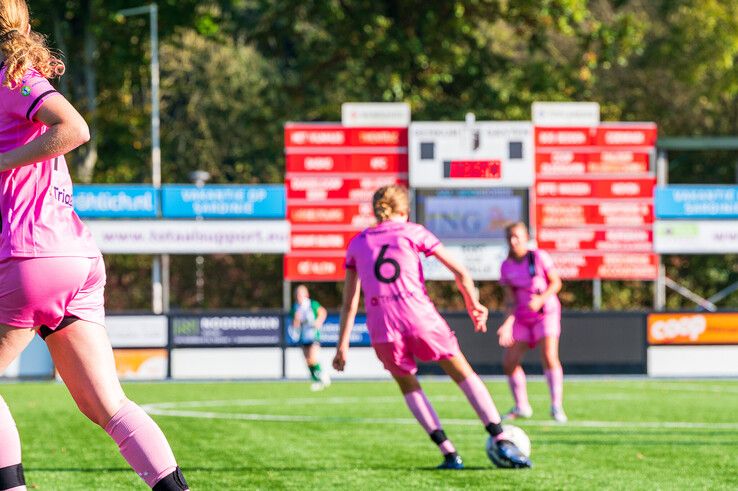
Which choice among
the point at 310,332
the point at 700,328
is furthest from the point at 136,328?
the point at 700,328

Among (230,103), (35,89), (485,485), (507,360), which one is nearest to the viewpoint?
(35,89)

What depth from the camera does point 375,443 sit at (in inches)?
454

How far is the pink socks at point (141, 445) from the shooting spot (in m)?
5.12

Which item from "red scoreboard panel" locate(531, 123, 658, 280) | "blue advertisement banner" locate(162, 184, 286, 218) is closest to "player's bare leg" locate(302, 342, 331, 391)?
"blue advertisement banner" locate(162, 184, 286, 218)

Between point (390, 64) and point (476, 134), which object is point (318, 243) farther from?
point (390, 64)

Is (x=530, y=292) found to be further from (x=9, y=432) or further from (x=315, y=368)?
(x=315, y=368)

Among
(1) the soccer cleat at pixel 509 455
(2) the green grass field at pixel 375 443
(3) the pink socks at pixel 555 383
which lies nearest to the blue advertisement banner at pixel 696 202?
(2) the green grass field at pixel 375 443

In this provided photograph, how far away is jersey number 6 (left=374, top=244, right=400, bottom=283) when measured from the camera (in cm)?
907

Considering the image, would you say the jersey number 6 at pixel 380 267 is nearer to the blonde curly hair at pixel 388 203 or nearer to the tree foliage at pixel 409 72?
the blonde curly hair at pixel 388 203

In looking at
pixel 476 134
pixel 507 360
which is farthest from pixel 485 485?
pixel 476 134

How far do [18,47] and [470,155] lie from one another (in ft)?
67.0

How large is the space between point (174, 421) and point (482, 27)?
30524 mm

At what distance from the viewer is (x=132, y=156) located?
42.3 meters

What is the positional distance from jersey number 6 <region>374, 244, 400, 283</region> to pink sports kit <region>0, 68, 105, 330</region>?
4172mm
